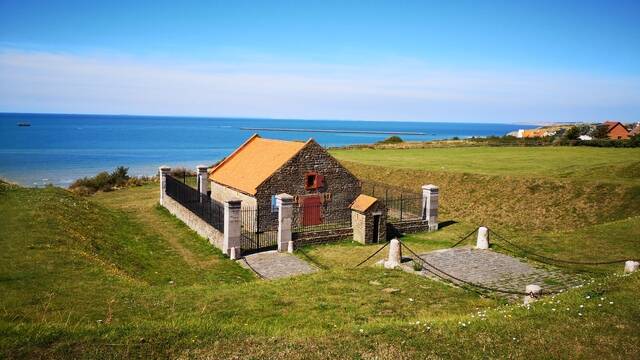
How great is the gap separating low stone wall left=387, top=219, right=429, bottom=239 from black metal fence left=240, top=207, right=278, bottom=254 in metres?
6.02

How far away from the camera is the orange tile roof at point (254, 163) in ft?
85.6

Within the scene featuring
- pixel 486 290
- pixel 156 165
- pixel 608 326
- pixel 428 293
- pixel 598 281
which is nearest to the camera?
pixel 608 326

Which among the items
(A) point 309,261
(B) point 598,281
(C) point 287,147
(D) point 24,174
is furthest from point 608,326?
(D) point 24,174

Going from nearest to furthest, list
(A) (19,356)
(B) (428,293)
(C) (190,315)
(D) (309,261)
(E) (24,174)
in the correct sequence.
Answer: (A) (19,356), (C) (190,315), (B) (428,293), (D) (309,261), (E) (24,174)

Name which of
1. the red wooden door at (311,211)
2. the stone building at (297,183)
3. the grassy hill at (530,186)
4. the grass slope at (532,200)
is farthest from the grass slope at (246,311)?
the grassy hill at (530,186)

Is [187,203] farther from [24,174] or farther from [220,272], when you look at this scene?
[24,174]

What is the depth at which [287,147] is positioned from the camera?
28000mm

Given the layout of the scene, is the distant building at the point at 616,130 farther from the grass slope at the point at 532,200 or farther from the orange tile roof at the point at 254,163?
the orange tile roof at the point at 254,163

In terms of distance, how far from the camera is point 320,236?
22500 millimetres

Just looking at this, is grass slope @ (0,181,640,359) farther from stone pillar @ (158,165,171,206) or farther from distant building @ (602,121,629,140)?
distant building @ (602,121,629,140)

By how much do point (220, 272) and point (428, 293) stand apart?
842 cm

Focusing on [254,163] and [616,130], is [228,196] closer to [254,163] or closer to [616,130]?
[254,163]

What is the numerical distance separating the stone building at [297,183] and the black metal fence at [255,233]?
23 centimetres

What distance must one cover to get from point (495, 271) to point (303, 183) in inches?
471
